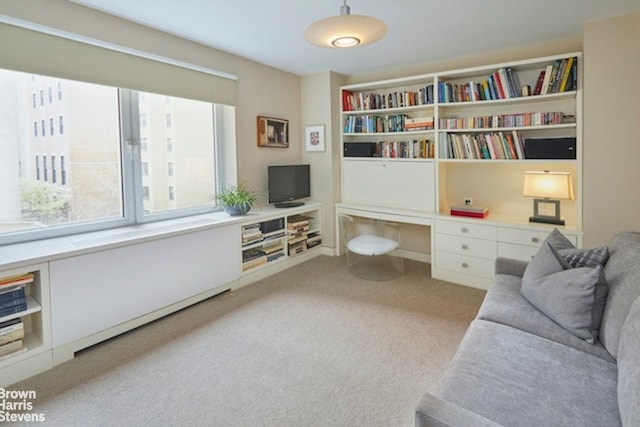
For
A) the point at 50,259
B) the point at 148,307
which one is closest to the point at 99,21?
the point at 50,259

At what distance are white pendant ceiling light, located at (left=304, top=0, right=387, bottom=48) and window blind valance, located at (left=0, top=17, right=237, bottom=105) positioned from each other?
1.67m

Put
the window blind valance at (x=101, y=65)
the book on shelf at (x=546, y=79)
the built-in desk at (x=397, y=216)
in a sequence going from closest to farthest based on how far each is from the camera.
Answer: the window blind valance at (x=101, y=65) → the book on shelf at (x=546, y=79) → the built-in desk at (x=397, y=216)

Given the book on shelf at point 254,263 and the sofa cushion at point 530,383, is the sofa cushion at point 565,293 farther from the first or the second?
the book on shelf at point 254,263

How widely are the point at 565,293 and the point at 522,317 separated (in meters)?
0.23

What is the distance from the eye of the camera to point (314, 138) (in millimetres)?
4484

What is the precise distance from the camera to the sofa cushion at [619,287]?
1.49 metres

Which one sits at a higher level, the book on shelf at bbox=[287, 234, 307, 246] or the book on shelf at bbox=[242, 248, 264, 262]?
the book on shelf at bbox=[287, 234, 307, 246]

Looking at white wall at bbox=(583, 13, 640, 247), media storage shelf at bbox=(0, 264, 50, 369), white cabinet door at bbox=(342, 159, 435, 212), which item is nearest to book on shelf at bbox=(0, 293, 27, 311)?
media storage shelf at bbox=(0, 264, 50, 369)

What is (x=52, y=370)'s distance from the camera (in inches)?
85.0

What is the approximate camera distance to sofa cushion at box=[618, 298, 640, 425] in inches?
39.0

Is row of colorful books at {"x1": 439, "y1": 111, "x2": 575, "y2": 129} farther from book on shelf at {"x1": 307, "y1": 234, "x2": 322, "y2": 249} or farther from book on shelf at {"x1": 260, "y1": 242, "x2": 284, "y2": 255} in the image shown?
book on shelf at {"x1": 260, "y1": 242, "x2": 284, "y2": 255}

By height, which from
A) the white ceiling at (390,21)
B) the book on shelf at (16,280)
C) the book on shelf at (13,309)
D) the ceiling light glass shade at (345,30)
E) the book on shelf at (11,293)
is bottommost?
the book on shelf at (13,309)

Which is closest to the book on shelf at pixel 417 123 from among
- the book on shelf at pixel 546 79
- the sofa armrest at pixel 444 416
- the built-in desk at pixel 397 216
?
the built-in desk at pixel 397 216

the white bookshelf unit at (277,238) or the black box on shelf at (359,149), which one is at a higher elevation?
the black box on shelf at (359,149)
